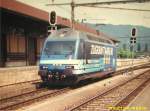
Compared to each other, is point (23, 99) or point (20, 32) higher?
→ point (20, 32)

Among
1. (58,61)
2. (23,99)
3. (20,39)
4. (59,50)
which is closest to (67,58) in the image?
(58,61)

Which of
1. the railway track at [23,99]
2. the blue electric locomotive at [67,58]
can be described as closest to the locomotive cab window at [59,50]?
the blue electric locomotive at [67,58]

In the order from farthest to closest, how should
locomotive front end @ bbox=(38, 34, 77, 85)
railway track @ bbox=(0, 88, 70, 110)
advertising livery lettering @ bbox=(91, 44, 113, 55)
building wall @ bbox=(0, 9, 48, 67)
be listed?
building wall @ bbox=(0, 9, 48, 67) < advertising livery lettering @ bbox=(91, 44, 113, 55) < locomotive front end @ bbox=(38, 34, 77, 85) < railway track @ bbox=(0, 88, 70, 110)

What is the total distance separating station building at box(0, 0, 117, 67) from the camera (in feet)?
81.0

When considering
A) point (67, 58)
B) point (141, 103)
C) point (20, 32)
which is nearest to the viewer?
point (141, 103)

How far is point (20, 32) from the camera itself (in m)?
31.0

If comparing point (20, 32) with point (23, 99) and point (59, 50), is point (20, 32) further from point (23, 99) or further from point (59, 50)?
point (23, 99)

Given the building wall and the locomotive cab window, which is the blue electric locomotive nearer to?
the locomotive cab window

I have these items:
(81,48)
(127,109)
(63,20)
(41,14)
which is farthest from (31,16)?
(127,109)

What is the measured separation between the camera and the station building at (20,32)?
2470 centimetres

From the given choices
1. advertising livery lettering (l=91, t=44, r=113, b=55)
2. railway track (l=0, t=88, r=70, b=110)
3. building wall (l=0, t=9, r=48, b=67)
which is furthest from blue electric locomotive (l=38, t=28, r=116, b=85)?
building wall (l=0, t=9, r=48, b=67)

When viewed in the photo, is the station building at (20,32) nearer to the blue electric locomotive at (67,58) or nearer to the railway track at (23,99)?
the blue electric locomotive at (67,58)

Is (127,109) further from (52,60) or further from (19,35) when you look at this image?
(19,35)

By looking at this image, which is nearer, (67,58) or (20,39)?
(67,58)
